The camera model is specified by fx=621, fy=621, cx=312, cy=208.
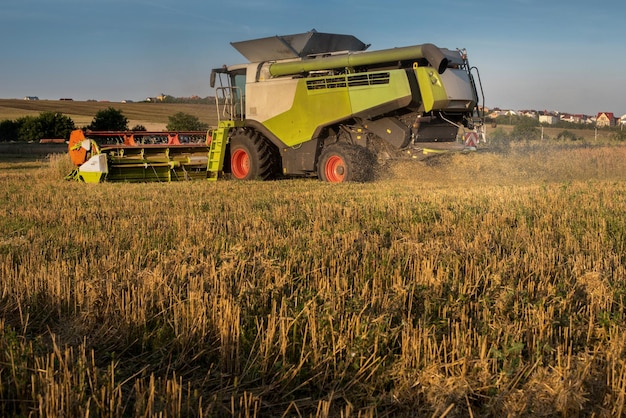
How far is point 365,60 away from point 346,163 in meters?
1.96

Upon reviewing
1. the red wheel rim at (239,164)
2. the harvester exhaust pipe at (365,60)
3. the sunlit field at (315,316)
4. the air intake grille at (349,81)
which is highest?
the harvester exhaust pipe at (365,60)

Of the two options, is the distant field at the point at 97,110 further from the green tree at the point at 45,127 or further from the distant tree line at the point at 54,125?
the green tree at the point at 45,127

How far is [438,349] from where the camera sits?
2988 mm

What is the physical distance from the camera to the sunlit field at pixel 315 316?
100 inches

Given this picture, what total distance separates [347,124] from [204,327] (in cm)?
933

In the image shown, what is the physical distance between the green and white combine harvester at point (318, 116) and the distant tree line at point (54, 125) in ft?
86.6

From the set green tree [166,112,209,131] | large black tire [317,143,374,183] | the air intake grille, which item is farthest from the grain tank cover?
green tree [166,112,209,131]

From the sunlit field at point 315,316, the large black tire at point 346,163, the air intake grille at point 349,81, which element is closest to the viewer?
the sunlit field at point 315,316

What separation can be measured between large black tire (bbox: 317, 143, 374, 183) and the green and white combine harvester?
2 centimetres

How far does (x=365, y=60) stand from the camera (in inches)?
456

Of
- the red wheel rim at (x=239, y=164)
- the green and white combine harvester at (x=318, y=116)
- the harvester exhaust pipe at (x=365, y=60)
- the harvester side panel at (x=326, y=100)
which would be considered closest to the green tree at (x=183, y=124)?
the green and white combine harvester at (x=318, y=116)

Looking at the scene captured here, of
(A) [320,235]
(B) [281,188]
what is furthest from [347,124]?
(A) [320,235]

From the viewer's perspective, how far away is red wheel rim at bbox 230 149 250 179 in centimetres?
1419

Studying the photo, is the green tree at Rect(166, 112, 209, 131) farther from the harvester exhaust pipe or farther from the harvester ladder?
the harvester exhaust pipe
